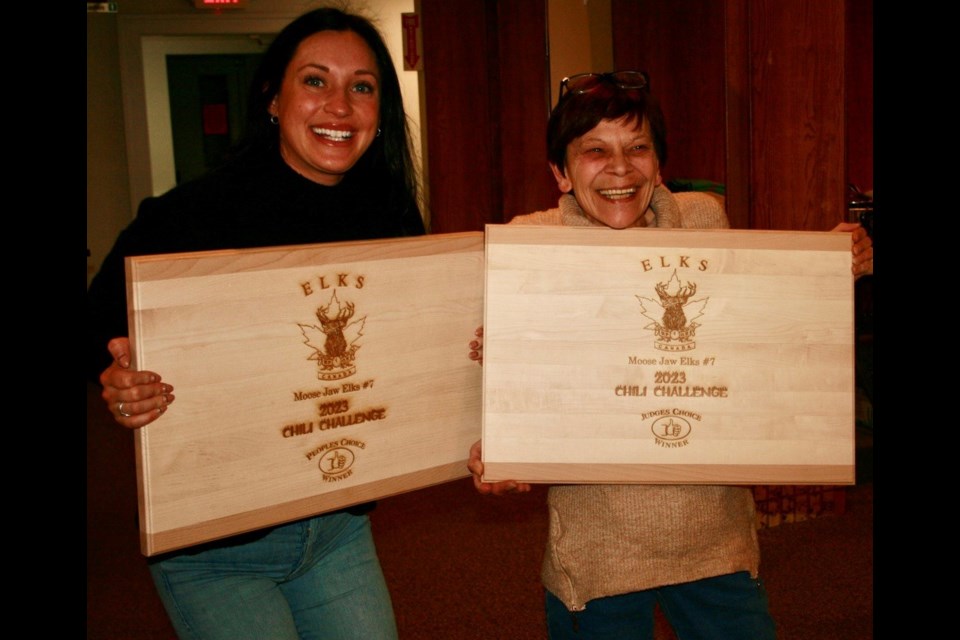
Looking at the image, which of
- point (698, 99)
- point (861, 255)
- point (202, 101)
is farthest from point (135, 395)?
point (202, 101)

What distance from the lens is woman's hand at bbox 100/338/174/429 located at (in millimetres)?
1268

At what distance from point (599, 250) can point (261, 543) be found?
72 centimetres

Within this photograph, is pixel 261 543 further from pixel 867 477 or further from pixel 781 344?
pixel 867 477

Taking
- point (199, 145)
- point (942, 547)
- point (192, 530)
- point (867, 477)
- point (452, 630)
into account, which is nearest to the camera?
point (942, 547)

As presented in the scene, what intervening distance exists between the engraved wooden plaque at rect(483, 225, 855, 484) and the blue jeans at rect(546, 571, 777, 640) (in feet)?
0.63

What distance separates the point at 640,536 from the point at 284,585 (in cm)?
60

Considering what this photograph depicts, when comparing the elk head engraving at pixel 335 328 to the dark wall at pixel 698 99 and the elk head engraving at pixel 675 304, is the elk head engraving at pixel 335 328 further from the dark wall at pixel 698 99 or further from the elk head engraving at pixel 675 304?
the dark wall at pixel 698 99

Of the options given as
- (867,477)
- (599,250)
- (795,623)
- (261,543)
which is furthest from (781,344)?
(867,477)

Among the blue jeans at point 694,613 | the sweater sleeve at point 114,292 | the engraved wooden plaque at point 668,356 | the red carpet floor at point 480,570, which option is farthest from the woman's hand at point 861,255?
the red carpet floor at point 480,570

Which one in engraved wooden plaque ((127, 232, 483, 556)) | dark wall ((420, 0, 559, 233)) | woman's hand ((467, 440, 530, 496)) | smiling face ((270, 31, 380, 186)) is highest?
dark wall ((420, 0, 559, 233))

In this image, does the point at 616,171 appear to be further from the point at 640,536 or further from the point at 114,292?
the point at 114,292

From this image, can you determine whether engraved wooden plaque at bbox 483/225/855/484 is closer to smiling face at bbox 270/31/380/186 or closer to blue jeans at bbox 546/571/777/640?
blue jeans at bbox 546/571/777/640

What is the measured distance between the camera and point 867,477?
12.7 feet

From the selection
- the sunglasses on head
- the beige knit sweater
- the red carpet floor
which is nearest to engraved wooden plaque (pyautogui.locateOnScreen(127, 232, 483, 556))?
the beige knit sweater
